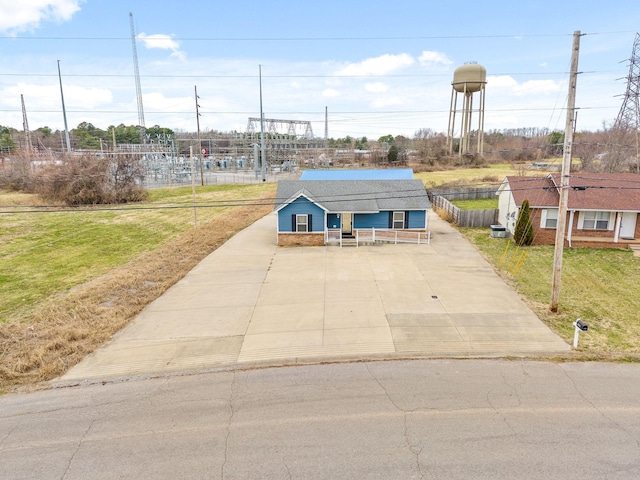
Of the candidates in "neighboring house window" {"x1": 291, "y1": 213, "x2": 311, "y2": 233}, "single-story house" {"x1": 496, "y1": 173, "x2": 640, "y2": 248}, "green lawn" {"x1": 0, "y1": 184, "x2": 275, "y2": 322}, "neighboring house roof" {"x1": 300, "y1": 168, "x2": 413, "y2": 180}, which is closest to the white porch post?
"single-story house" {"x1": 496, "y1": 173, "x2": 640, "y2": 248}

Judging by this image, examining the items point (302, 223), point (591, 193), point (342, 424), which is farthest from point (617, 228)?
point (342, 424)

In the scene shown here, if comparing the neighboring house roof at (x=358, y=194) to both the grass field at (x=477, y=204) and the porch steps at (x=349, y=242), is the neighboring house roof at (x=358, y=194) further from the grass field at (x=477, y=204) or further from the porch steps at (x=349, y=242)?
the grass field at (x=477, y=204)

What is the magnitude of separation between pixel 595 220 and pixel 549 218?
242cm

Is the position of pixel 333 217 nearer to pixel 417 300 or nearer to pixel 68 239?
pixel 417 300

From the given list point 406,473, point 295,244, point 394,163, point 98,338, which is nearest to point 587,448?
point 406,473

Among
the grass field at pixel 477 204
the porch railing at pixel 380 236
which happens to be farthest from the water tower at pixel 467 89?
the porch railing at pixel 380 236

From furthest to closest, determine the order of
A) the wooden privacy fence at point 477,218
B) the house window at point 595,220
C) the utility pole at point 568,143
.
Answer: the wooden privacy fence at point 477,218
the house window at point 595,220
the utility pole at point 568,143

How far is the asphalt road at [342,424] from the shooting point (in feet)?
22.6

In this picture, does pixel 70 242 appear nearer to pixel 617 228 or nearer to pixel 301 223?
pixel 301 223

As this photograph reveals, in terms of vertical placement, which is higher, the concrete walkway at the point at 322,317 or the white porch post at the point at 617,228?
the white porch post at the point at 617,228

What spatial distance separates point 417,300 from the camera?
15.1 m

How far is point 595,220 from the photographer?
23.1 metres

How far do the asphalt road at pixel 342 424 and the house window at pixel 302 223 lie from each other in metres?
14.1

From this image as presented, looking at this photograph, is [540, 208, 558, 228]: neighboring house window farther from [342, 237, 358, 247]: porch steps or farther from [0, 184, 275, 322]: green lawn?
[0, 184, 275, 322]: green lawn
